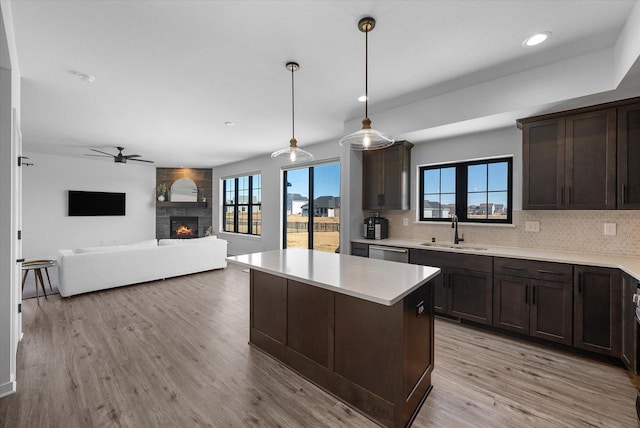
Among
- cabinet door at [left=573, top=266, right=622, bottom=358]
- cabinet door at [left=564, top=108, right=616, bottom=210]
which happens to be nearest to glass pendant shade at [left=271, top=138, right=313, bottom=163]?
cabinet door at [left=564, top=108, right=616, bottom=210]

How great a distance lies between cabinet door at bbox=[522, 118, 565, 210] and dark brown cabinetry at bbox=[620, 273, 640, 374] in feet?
2.95

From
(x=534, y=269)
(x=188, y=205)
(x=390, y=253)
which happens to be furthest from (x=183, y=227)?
(x=534, y=269)

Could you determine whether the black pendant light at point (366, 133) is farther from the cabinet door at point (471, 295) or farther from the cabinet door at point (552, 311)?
the cabinet door at point (552, 311)

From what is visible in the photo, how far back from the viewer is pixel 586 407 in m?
1.95

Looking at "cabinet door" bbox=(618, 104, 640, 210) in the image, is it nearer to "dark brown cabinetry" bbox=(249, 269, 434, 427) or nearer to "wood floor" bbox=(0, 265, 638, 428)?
"wood floor" bbox=(0, 265, 638, 428)

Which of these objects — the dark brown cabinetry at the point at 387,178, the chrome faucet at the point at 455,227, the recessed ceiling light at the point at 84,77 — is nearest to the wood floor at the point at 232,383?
the chrome faucet at the point at 455,227

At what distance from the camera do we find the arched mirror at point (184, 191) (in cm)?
841

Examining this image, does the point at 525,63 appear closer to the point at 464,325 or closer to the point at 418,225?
the point at 418,225

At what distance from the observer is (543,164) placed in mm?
2963

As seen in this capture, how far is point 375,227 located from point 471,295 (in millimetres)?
1528

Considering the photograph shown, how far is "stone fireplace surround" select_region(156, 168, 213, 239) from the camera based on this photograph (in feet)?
27.8

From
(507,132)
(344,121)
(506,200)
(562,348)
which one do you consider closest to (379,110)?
(344,121)

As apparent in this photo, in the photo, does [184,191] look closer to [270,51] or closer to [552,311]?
[270,51]

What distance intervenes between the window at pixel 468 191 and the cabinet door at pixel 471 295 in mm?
926
